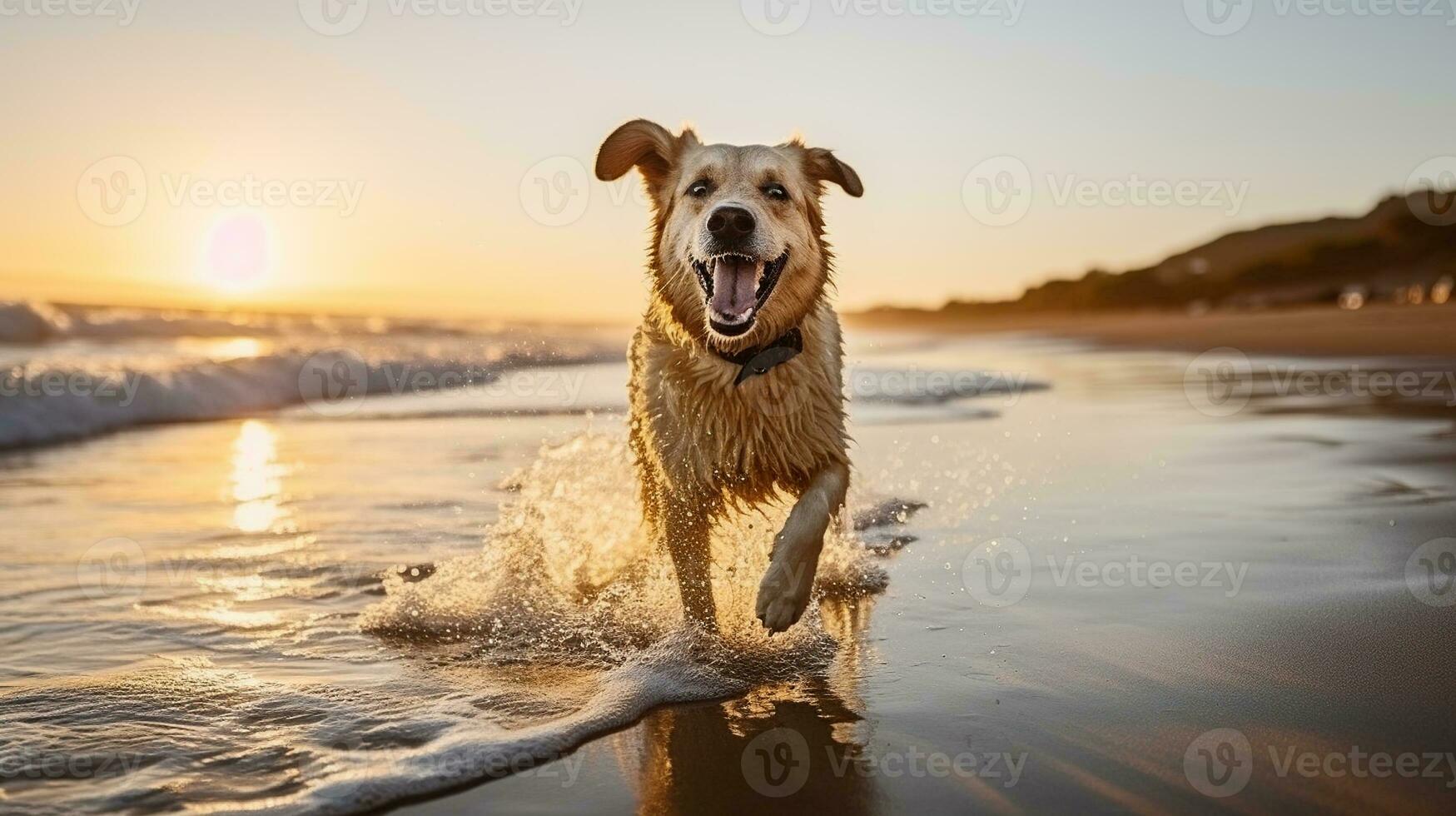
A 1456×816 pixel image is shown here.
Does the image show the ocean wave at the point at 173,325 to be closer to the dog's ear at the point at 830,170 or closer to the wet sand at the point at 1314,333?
the wet sand at the point at 1314,333

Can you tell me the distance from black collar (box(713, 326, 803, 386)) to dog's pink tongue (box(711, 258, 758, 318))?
0.64ft

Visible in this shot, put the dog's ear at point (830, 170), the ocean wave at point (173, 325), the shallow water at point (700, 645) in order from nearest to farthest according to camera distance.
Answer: the shallow water at point (700, 645), the dog's ear at point (830, 170), the ocean wave at point (173, 325)

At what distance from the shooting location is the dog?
404 cm

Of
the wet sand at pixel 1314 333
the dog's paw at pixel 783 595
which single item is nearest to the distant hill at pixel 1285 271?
the wet sand at pixel 1314 333

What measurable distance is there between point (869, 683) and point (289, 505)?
14.8 feet

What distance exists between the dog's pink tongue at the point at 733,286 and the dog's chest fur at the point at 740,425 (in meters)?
0.23

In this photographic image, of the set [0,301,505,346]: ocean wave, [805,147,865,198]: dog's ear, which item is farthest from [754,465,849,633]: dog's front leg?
[0,301,505,346]: ocean wave

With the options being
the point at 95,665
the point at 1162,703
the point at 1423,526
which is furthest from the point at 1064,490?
the point at 95,665

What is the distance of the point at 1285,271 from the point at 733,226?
142ft

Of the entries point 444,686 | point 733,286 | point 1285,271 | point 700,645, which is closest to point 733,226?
point 733,286

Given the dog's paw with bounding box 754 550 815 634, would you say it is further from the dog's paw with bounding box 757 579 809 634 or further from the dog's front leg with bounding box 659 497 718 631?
the dog's front leg with bounding box 659 497 718 631

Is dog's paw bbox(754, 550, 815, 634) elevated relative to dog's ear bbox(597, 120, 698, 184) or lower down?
lower down

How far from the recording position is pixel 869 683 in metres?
3.39

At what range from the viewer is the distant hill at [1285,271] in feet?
119
